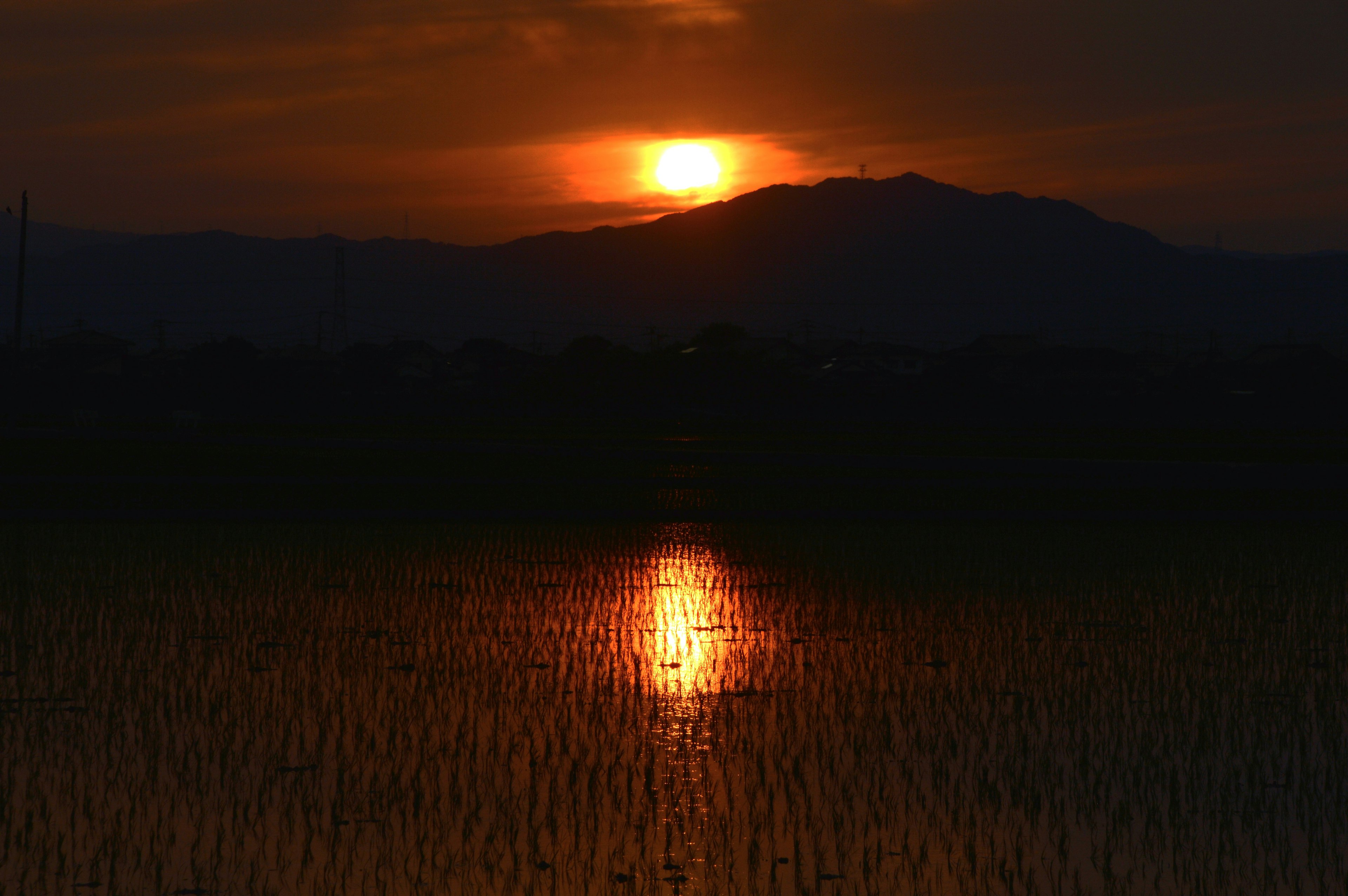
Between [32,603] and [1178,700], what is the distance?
12.3 m

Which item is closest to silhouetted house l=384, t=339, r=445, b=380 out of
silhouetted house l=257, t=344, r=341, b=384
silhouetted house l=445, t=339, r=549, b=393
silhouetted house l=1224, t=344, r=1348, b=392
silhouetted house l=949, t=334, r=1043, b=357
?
silhouetted house l=445, t=339, r=549, b=393

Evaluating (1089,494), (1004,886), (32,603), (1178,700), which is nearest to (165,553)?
(32,603)

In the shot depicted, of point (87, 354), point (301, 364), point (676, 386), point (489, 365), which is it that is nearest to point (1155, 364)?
point (676, 386)

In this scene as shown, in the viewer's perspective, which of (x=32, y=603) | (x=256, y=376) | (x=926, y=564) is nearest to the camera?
(x=32, y=603)

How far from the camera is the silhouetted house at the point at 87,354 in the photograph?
450ft

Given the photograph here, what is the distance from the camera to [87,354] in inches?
5605

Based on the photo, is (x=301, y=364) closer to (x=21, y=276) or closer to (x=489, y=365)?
(x=489, y=365)

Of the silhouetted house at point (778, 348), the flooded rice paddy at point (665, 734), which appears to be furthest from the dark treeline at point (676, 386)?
the flooded rice paddy at point (665, 734)

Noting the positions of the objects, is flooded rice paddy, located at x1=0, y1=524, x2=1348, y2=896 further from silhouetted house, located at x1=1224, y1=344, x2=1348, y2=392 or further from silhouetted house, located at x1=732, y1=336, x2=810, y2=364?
silhouetted house, located at x1=732, y1=336, x2=810, y2=364

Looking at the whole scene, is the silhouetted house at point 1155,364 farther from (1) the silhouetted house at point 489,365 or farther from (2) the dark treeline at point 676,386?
(1) the silhouetted house at point 489,365

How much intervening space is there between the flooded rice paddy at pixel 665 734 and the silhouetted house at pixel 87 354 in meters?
121

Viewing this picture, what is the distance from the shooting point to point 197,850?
6895 millimetres

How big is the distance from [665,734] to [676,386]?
9510 cm

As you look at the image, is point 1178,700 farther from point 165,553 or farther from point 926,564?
point 165,553
